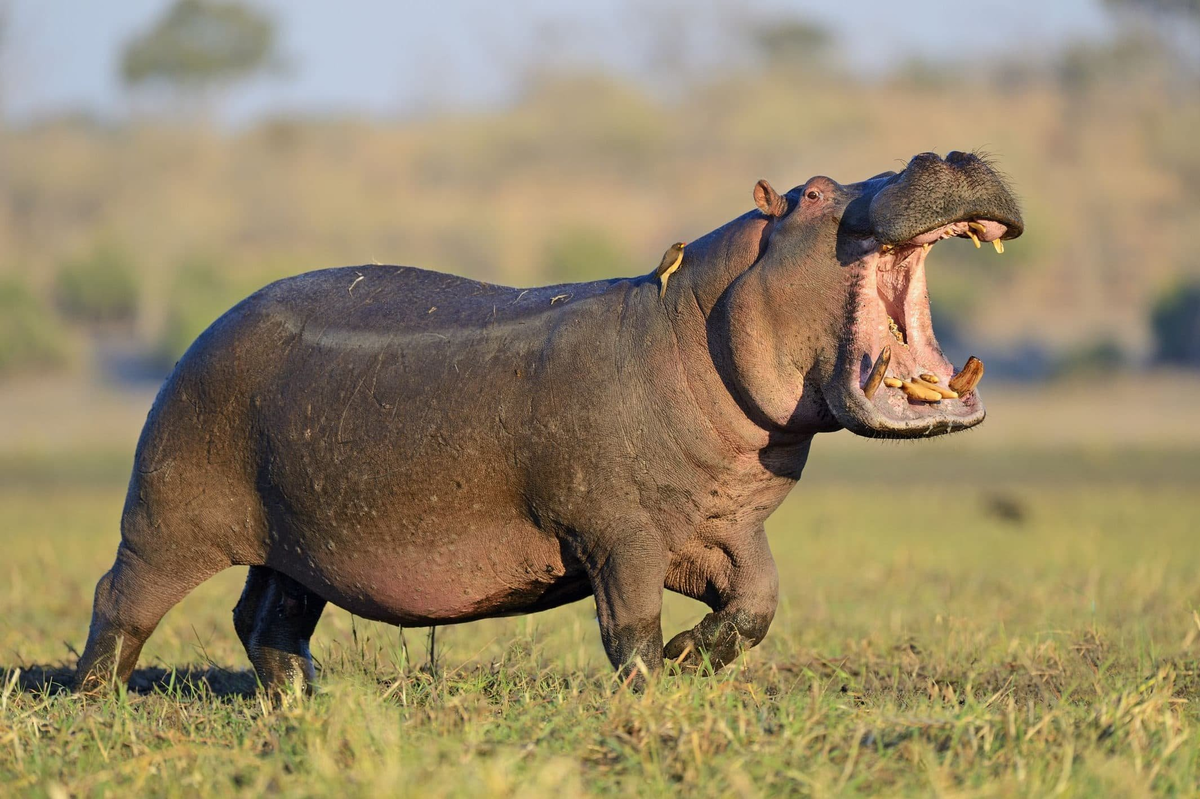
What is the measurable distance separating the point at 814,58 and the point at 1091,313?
24.6 m

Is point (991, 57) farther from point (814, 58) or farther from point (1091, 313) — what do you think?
point (1091, 313)

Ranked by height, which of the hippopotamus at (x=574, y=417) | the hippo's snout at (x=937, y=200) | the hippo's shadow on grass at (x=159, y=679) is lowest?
the hippo's shadow on grass at (x=159, y=679)

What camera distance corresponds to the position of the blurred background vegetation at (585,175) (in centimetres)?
3356

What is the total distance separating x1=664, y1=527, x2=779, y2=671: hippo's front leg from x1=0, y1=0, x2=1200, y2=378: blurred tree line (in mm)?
24856

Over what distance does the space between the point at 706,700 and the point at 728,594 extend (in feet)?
2.94

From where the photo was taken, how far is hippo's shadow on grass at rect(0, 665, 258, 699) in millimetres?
5594

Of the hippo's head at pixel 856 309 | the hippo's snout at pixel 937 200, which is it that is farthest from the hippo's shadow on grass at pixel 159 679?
the hippo's snout at pixel 937 200

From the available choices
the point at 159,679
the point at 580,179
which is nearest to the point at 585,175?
the point at 580,179

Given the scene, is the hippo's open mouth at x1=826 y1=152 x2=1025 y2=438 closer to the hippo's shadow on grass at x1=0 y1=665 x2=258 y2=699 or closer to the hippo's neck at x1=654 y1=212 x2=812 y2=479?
the hippo's neck at x1=654 y1=212 x2=812 y2=479

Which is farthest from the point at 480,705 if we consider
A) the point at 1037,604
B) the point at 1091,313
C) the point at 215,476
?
the point at 1091,313

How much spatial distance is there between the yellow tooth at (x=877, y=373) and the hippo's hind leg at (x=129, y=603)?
2.17 meters

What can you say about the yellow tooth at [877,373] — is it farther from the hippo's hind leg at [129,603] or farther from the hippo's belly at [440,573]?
the hippo's hind leg at [129,603]

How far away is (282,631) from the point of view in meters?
5.50

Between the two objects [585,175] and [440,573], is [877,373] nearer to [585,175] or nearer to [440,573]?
[440,573]
